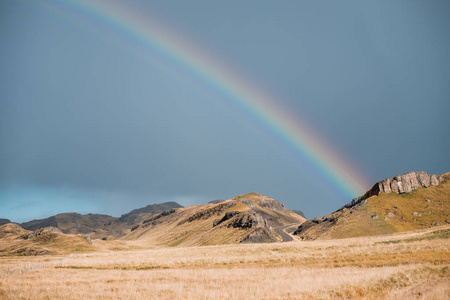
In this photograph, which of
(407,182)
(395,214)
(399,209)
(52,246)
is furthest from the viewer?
(407,182)

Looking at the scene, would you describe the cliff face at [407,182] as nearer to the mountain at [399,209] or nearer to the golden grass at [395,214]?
the mountain at [399,209]

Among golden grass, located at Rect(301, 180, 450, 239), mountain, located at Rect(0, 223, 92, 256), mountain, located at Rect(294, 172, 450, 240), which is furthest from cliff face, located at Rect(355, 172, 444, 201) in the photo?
mountain, located at Rect(0, 223, 92, 256)

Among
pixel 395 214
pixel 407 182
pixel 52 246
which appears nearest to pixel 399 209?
pixel 395 214

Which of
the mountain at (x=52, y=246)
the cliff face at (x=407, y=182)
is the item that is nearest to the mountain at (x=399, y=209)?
the cliff face at (x=407, y=182)

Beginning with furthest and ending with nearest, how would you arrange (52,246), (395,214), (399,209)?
(52,246)
(399,209)
(395,214)

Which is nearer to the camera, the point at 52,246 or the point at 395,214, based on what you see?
the point at 395,214

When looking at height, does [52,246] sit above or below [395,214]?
below

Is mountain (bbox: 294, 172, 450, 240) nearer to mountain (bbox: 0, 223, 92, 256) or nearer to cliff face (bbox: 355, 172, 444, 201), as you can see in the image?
cliff face (bbox: 355, 172, 444, 201)

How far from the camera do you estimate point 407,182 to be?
12206cm

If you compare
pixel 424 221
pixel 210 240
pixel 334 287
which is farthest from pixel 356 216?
pixel 334 287

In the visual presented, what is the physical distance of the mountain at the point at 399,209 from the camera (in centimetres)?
9931

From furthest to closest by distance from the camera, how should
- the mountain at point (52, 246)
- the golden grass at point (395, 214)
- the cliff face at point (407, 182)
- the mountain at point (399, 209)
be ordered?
the cliff face at point (407, 182)
the mountain at point (52, 246)
the mountain at point (399, 209)
the golden grass at point (395, 214)

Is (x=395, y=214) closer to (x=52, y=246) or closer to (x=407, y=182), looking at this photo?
(x=407, y=182)

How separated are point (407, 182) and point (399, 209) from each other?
66.0 ft
